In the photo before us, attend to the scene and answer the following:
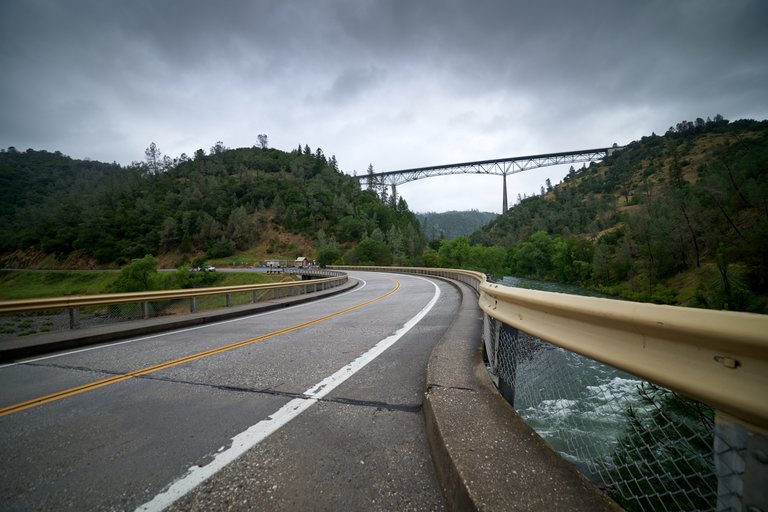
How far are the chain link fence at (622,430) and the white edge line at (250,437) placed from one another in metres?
1.89

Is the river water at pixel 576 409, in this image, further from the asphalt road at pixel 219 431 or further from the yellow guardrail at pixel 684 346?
the yellow guardrail at pixel 684 346

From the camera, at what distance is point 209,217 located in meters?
115

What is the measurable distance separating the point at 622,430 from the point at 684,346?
11538mm

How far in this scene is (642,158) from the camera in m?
132

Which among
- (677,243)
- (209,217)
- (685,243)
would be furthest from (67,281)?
(685,243)

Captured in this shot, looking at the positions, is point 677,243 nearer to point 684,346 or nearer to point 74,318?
point 684,346

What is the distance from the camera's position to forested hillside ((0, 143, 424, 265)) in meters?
106

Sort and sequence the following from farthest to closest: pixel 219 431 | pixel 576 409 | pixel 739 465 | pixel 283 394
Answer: pixel 576 409
pixel 283 394
pixel 219 431
pixel 739 465

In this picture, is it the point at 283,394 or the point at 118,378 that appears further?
the point at 118,378

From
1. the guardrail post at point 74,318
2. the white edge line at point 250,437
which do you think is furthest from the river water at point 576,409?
the guardrail post at point 74,318

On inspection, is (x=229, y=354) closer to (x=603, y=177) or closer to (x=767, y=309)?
(x=767, y=309)

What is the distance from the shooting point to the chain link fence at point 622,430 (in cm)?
155

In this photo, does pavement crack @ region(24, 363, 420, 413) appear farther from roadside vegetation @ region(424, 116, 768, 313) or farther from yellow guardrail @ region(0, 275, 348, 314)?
roadside vegetation @ region(424, 116, 768, 313)

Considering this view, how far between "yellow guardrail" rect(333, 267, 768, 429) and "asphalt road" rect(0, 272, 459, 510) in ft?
4.55
